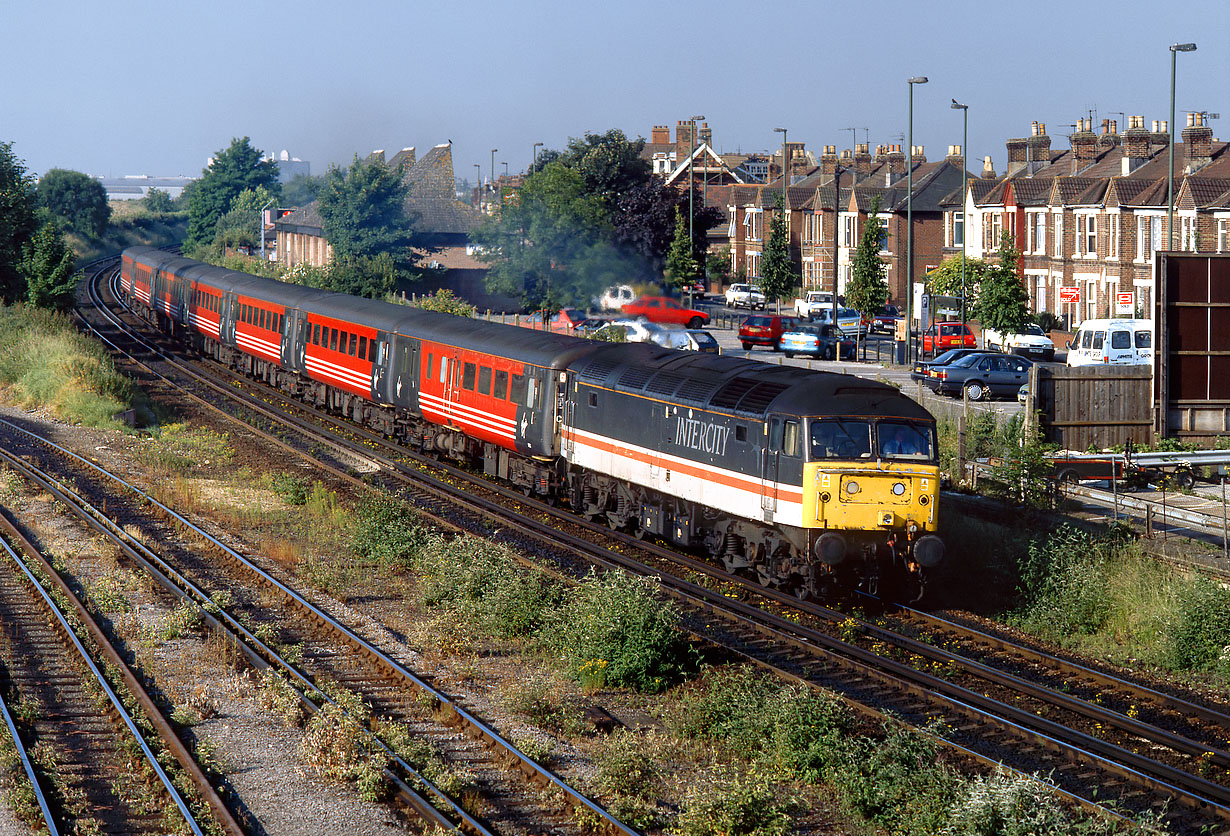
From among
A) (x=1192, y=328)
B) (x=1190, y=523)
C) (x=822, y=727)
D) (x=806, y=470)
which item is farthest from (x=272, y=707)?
(x=1192, y=328)

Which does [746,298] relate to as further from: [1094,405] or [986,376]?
[1094,405]

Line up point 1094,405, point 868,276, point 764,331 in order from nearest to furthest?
point 1094,405 → point 764,331 → point 868,276

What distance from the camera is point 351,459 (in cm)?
2938

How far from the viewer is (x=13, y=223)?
5578 cm

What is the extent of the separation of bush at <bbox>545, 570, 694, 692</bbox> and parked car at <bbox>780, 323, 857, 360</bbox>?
3402 cm

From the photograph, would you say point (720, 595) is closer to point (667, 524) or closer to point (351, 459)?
point (667, 524)

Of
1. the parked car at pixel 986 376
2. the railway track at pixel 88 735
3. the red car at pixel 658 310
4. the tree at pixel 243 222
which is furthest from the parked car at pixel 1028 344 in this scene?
the tree at pixel 243 222

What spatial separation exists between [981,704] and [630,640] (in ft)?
12.2

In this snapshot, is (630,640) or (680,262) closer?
(630,640)

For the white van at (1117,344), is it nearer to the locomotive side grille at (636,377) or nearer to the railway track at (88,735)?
the locomotive side grille at (636,377)

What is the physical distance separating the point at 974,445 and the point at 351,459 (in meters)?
13.7

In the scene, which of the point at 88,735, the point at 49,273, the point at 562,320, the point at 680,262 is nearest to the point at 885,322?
the point at 680,262

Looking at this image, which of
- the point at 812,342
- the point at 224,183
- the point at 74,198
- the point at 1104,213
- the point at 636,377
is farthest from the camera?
the point at 224,183

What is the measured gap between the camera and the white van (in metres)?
36.3
